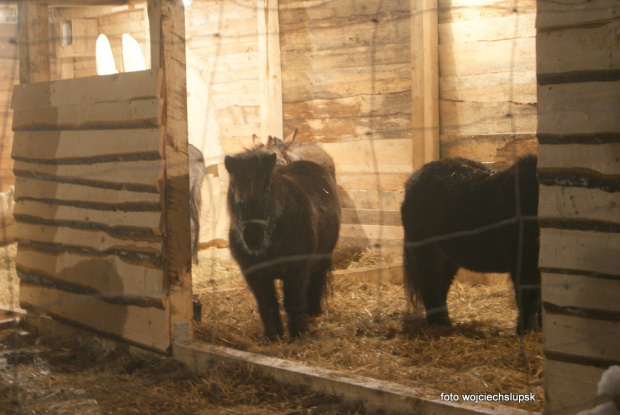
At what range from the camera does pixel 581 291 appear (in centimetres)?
226

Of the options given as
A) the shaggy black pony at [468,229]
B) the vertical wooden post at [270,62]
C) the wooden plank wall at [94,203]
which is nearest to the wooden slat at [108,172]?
the wooden plank wall at [94,203]

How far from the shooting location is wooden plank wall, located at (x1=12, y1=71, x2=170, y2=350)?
3.47m

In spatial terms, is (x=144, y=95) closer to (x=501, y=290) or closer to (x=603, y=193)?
(x=603, y=193)

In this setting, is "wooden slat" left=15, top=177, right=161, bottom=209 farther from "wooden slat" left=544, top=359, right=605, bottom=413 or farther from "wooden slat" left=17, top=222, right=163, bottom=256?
"wooden slat" left=544, top=359, right=605, bottom=413

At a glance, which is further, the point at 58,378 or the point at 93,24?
the point at 93,24

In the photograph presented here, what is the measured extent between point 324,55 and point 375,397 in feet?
14.1

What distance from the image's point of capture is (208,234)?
7.20 metres

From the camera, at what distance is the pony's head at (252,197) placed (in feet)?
11.9

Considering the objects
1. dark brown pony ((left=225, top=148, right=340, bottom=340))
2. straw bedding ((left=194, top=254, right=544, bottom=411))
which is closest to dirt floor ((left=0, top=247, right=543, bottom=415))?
straw bedding ((left=194, top=254, right=544, bottom=411))

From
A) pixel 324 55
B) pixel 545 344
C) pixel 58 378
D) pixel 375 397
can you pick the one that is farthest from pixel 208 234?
pixel 545 344

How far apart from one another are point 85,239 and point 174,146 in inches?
38.1

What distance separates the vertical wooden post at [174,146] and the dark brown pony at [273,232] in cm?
32

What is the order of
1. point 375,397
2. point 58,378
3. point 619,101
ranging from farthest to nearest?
1. point 58,378
2. point 375,397
3. point 619,101

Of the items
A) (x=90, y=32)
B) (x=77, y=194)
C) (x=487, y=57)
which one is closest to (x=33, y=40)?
(x=77, y=194)
